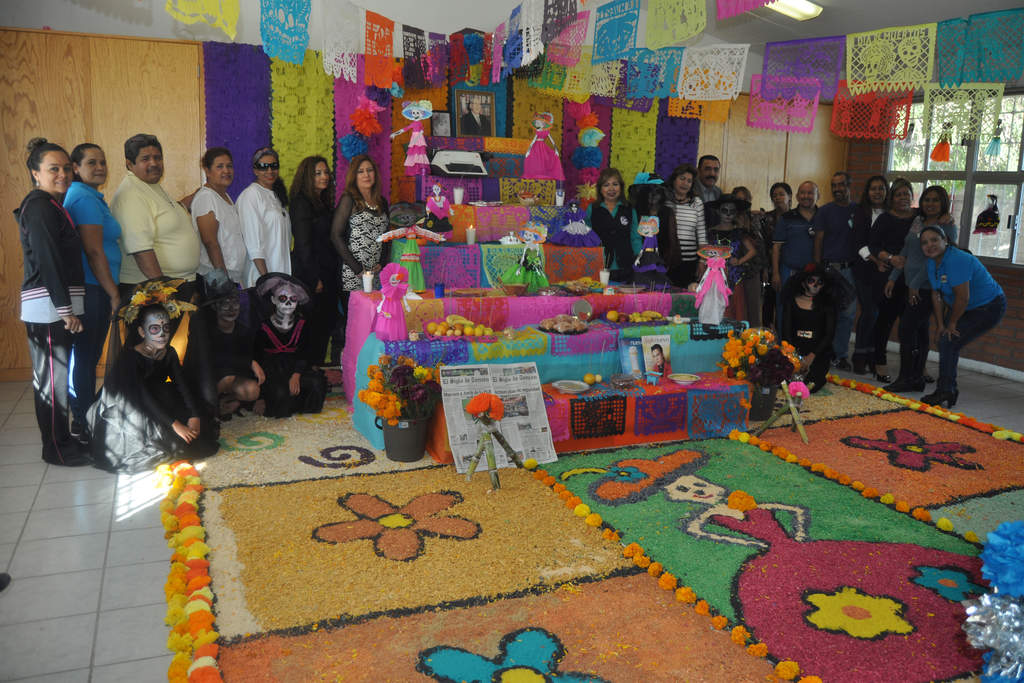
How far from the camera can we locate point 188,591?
2850 millimetres

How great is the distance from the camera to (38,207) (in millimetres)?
3904

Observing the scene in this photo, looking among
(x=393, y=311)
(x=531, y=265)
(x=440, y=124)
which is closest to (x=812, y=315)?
(x=531, y=265)

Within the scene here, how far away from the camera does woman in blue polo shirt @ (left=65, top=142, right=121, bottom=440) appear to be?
4180 mm

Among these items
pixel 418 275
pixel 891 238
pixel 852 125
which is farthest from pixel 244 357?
pixel 852 125

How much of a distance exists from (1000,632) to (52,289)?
4449 millimetres

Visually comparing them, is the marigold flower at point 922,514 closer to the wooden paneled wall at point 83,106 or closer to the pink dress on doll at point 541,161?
the pink dress on doll at point 541,161

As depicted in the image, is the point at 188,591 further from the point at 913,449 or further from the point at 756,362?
the point at 913,449

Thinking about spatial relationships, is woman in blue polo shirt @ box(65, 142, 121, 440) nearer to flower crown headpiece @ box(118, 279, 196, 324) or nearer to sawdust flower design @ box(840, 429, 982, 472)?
flower crown headpiece @ box(118, 279, 196, 324)

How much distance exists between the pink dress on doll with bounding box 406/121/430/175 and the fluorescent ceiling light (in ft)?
13.0

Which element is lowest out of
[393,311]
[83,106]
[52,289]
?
[393,311]

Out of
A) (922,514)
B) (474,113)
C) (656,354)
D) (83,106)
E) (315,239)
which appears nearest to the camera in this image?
(922,514)

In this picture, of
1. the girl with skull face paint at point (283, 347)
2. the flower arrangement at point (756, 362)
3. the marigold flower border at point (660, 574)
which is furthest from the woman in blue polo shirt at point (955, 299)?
the girl with skull face paint at point (283, 347)

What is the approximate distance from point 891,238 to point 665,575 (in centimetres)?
506

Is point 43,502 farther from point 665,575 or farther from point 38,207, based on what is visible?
point 665,575
